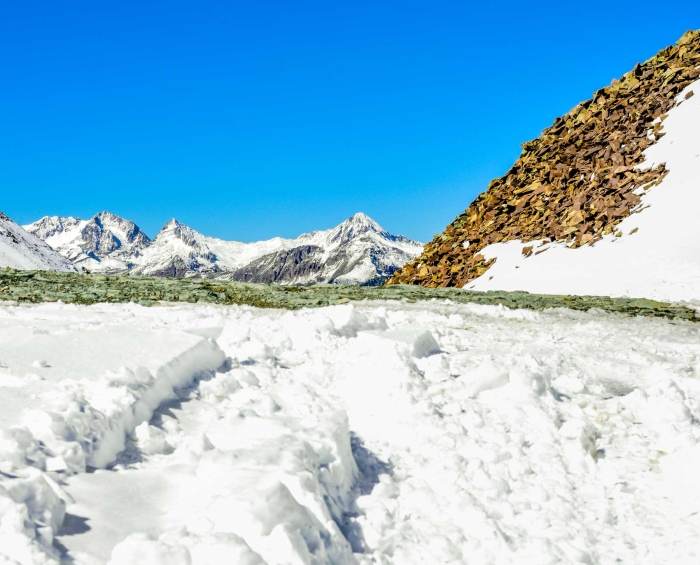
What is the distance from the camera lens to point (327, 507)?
556 centimetres

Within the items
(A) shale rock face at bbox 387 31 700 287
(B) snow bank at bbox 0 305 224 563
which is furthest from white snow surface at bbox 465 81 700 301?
(B) snow bank at bbox 0 305 224 563

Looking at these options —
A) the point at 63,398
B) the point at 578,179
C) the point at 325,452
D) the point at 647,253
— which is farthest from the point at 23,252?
the point at 325,452

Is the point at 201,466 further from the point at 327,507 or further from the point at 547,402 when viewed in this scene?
the point at 547,402

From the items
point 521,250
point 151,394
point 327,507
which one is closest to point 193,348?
point 151,394

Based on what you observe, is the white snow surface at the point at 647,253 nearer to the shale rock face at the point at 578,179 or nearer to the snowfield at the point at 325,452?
the shale rock face at the point at 578,179

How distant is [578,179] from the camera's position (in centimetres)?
3906

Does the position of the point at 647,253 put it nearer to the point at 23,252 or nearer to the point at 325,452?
the point at 325,452

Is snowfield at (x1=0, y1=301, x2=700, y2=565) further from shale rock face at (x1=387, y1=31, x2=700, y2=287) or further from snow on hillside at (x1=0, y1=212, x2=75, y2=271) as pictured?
snow on hillside at (x1=0, y1=212, x2=75, y2=271)

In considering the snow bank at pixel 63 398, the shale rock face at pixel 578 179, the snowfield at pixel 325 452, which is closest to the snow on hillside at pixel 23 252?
the shale rock face at pixel 578 179

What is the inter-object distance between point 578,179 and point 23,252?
39.2 meters

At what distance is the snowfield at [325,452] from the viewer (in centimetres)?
468

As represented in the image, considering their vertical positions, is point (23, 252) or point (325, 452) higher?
point (23, 252)

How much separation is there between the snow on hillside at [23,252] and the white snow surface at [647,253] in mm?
29574

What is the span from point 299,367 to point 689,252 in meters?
23.8
